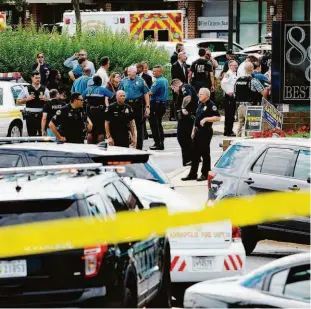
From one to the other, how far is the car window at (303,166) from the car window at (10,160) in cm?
318

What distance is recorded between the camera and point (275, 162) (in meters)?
15.8

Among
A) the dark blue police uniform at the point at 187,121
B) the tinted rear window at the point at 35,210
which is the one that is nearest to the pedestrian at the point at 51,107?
the dark blue police uniform at the point at 187,121

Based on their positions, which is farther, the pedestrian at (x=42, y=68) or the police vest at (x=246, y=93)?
the pedestrian at (x=42, y=68)

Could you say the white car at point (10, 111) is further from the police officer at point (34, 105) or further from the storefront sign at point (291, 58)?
the storefront sign at point (291, 58)

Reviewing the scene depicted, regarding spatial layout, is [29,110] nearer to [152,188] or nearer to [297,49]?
[297,49]

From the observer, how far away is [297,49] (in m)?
23.7

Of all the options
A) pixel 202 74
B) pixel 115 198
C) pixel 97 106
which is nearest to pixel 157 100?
pixel 97 106

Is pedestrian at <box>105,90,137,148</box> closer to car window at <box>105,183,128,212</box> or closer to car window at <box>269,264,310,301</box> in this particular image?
car window at <box>105,183,128,212</box>

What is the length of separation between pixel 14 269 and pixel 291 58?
14758 millimetres

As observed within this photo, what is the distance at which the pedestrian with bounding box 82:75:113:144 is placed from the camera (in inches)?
946

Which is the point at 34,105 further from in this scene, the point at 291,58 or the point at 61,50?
the point at 61,50

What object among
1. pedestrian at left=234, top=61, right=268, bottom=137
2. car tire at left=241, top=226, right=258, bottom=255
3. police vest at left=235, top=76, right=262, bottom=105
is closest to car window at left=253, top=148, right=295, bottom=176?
car tire at left=241, top=226, right=258, bottom=255

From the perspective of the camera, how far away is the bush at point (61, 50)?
36.0 metres

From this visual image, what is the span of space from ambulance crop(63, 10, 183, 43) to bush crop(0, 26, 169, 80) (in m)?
7.29
